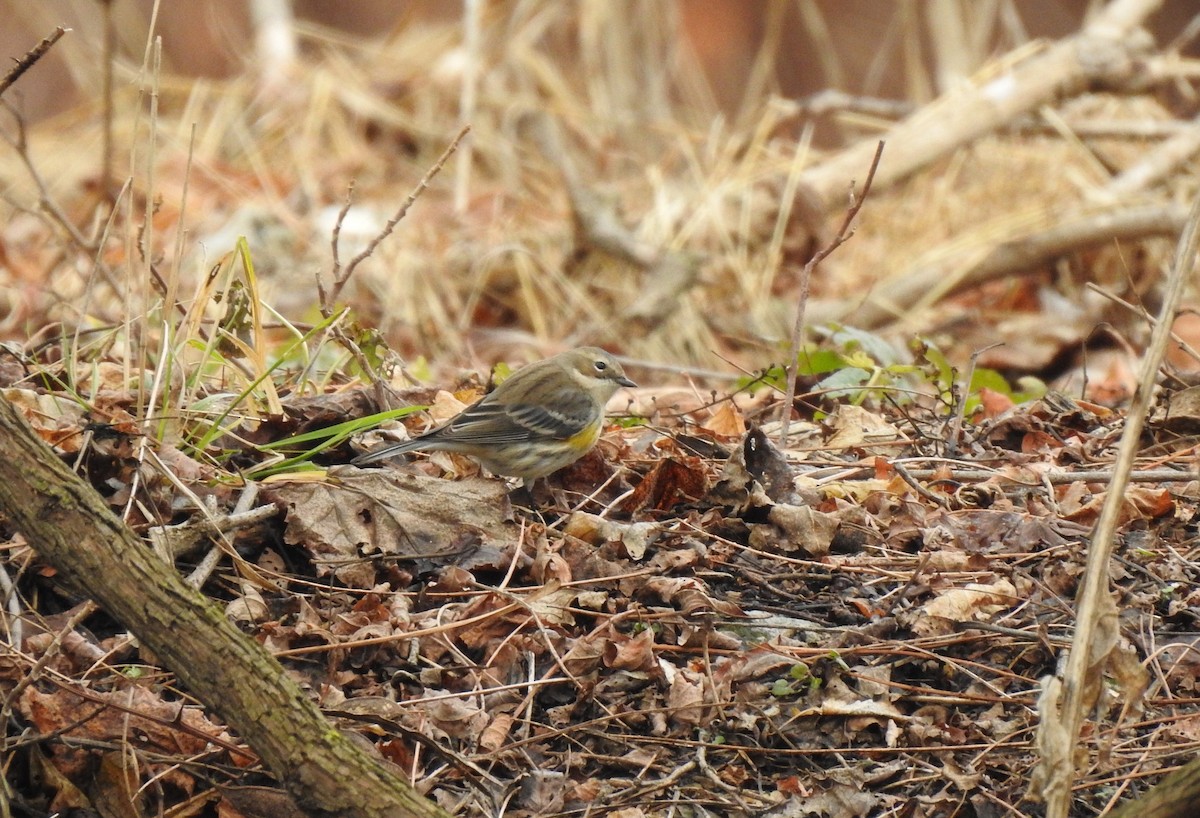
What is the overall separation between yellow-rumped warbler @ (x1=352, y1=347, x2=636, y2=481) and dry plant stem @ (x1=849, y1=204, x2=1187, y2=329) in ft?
12.9

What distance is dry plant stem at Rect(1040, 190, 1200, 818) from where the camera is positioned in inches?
96.1

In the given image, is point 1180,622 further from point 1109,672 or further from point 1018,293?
point 1018,293

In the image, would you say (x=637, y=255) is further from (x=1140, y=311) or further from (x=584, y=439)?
(x=1140, y=311)

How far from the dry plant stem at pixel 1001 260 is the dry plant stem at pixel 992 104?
0.74m

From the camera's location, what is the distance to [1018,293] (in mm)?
9461

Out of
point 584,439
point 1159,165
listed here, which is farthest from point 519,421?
point 1159,165

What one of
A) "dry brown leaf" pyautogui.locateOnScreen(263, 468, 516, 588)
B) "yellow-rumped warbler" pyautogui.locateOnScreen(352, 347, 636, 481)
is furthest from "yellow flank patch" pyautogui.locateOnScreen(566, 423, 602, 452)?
"dry brown leaf" pyautogui.locateOnScreen(263, 468, 516, 588)

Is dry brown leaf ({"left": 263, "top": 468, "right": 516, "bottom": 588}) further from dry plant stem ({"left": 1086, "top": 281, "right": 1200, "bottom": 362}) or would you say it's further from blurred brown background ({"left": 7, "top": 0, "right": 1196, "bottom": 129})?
blurred brown background ({"left": 7, "top": 0, "right": 1196, "bottom": 129})

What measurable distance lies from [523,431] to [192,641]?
1.89 metres

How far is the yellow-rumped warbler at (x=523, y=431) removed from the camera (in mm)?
4246

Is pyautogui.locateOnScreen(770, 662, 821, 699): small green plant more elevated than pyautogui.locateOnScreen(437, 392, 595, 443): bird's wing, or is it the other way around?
pyautogui.locateOnScreen(437, 392, 595, 443): bird's wing

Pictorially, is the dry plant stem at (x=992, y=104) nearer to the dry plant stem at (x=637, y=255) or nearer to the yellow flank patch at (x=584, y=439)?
the dry plant stem at (x=637, y=255)

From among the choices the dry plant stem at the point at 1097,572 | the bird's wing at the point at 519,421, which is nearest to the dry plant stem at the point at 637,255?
the bird's wing at the point at 519,421

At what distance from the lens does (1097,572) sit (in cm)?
249
